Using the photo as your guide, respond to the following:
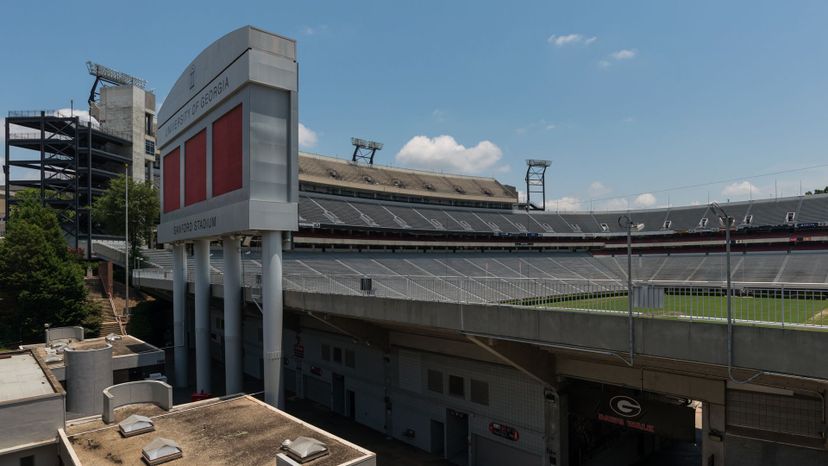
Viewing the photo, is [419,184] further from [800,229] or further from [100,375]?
[100,375]

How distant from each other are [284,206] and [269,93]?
5213 millimetres

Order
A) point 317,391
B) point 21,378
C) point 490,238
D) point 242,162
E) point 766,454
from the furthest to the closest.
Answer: point 490,238, point 317,391, point 242,162, point 21,378, point 766,454

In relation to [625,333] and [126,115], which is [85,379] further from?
[126,115]

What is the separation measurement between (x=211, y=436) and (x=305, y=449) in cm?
432

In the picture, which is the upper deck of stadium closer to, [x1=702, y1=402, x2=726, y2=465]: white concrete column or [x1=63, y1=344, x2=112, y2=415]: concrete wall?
[x1=63, y1=344, x2=112, y2=415]: concrete wall

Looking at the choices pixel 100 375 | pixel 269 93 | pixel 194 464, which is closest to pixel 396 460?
pixel 194 464

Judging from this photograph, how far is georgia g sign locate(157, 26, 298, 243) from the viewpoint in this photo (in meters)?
21.4

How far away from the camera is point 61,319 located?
35.6 meters

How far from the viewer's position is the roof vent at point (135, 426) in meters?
15.2

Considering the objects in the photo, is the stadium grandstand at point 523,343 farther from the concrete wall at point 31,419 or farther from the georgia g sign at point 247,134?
the concrete wall at point 31,419

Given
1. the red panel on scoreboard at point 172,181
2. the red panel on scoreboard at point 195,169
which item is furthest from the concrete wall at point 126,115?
the red panel on scoreboard at point 195,169

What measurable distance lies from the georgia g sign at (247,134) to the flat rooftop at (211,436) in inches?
307

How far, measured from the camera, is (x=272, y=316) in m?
22.1

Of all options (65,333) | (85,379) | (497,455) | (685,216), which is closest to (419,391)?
(497,455)
